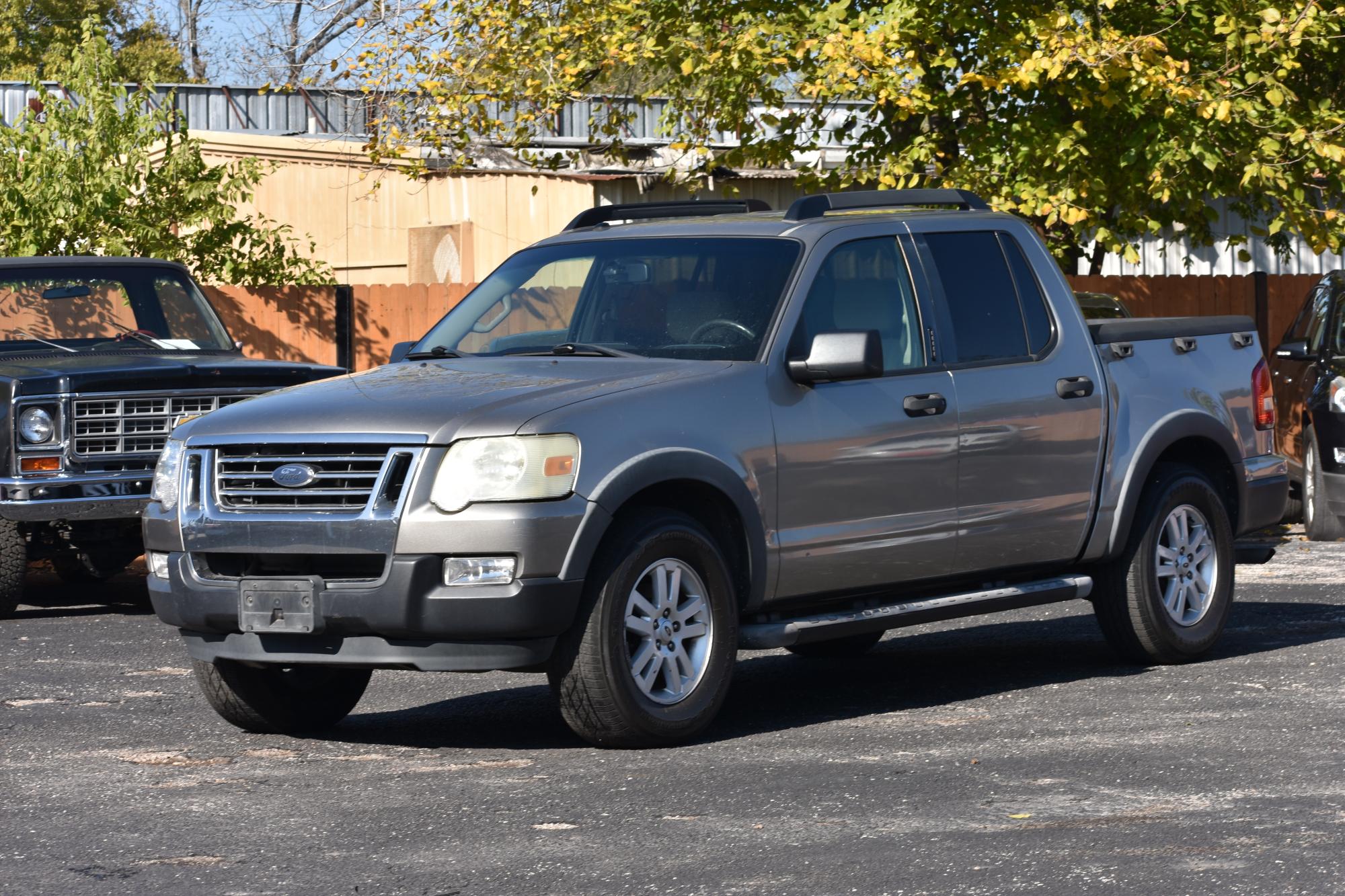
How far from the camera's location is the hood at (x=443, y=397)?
23.0ft

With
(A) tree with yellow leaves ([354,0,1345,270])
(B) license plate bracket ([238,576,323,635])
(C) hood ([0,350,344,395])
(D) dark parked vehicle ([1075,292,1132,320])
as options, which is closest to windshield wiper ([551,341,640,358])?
(B) license plate bracket ([238,576,323,635])

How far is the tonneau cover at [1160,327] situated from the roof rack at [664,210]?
1.55 metres

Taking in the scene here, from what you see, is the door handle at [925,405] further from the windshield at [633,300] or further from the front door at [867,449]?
the windshield at [633,300]

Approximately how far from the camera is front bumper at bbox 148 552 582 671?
6.89 metres

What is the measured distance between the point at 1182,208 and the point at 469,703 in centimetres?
970

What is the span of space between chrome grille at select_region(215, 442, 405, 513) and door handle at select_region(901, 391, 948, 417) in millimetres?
2136

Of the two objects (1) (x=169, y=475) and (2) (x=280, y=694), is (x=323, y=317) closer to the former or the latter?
(2) (x=280, y=694)

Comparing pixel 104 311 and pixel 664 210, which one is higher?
pixel 664 210

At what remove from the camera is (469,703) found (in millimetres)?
8719

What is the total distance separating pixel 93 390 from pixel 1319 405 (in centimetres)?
818

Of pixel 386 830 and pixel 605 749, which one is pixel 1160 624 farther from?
pixel 386 830

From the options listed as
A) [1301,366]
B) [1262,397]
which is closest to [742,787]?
[1262,397]

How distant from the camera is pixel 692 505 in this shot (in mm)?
7594

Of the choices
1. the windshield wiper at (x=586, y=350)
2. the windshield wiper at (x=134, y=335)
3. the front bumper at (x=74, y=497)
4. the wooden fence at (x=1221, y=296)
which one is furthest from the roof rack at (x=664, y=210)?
the wooden fence at (x=1221, y=296)
